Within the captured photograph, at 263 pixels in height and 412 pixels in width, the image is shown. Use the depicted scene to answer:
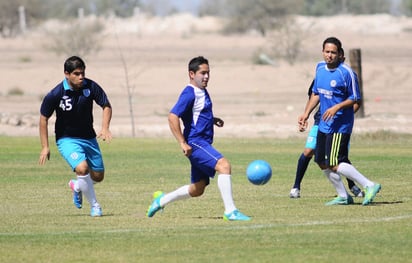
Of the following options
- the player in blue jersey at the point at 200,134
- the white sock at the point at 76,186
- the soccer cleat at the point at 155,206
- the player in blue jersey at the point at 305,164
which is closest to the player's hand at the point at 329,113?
the player in blue jersey at the point at 305,164

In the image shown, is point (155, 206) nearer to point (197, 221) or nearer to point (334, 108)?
point (197, 221)

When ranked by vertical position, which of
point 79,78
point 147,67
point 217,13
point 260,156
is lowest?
point 217,13

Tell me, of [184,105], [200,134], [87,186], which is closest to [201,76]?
[184,105]

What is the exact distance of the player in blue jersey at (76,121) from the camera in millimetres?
13367

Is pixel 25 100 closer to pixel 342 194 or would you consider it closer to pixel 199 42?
pixel 342 194

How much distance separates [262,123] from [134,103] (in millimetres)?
8623

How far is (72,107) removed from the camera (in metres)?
13.5

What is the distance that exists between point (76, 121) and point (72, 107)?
0.21 m

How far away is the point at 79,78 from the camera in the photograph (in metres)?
13.3

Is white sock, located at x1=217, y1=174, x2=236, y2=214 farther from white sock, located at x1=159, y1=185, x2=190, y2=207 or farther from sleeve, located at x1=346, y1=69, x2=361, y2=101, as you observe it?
sleeve, located at x1=346, y1=69, x2=361, y2=101

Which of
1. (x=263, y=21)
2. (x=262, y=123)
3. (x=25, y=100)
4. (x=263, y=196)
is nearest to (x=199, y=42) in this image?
(x=263, y=21)

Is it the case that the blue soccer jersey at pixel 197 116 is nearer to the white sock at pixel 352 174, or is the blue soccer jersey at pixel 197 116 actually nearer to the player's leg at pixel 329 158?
the player's leg at pixel 329 158

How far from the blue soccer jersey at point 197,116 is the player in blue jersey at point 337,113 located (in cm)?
188

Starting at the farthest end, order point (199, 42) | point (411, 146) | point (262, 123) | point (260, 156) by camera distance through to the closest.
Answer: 1. point (199, 42)
2. point (262, 123)
3. point (411, 146)
4. point (260, 156)
